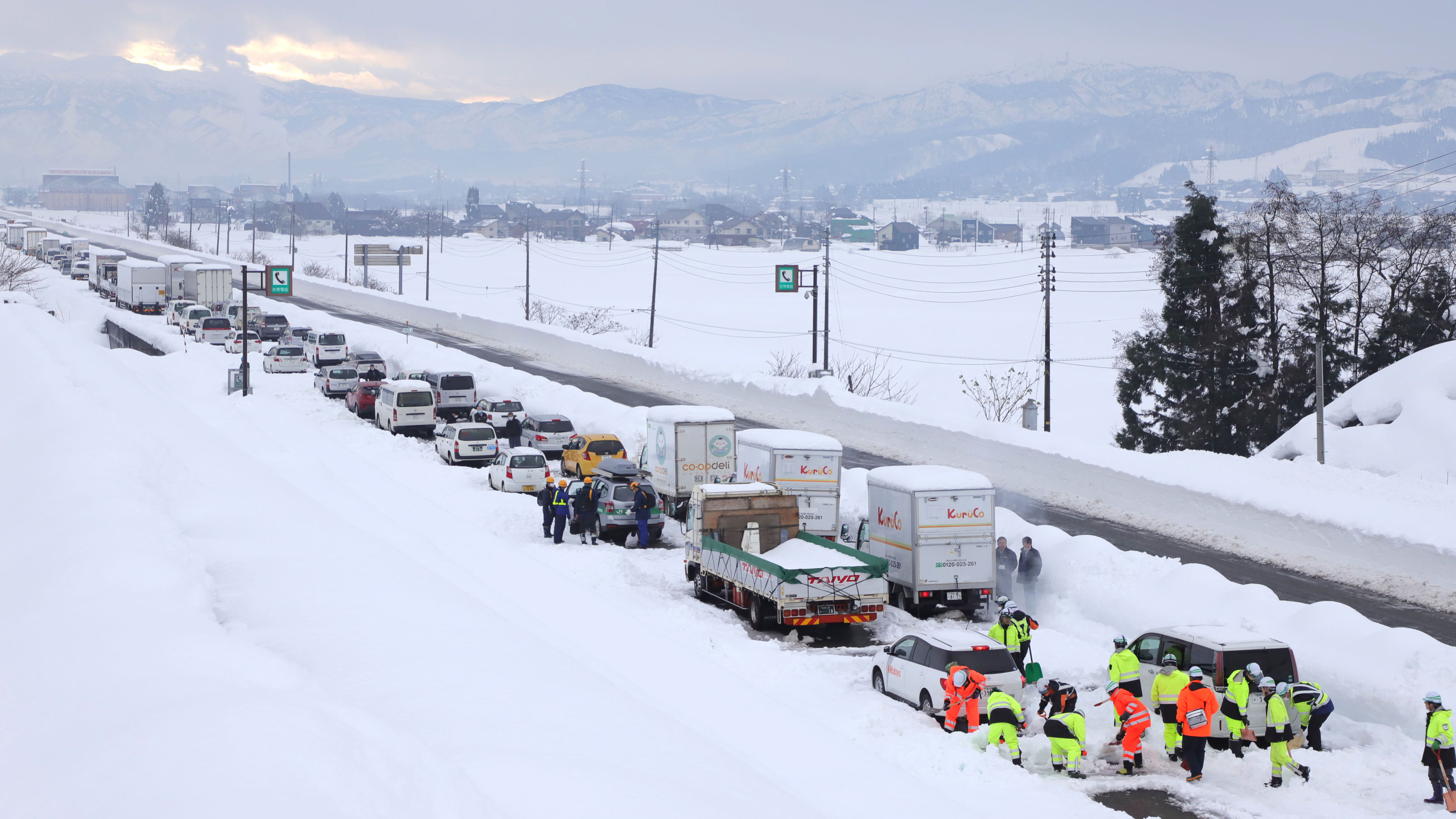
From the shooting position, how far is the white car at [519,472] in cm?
3269

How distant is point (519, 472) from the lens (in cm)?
3269

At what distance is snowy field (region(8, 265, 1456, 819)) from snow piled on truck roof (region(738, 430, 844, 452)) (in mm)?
3532

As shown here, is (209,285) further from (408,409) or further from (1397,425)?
(1397,425)

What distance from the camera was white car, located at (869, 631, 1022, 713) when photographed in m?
17.0

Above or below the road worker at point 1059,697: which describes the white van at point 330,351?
above

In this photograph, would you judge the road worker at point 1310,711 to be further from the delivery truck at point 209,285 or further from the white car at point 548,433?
the delivery truck at point 209,285

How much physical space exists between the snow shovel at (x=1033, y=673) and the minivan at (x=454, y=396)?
30.4 meters

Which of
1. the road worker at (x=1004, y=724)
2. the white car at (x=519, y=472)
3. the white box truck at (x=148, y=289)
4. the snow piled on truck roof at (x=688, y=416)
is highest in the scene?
the white box truck at (x=148, y=289)

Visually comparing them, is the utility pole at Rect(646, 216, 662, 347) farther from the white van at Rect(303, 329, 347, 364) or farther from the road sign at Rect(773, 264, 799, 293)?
the white van at Rect(303, 329, 347, 364)

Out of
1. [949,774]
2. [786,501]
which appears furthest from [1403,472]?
[949,774]

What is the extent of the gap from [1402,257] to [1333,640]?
44.8 m

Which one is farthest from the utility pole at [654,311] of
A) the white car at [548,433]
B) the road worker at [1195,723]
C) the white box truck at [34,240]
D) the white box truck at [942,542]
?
the white box truck at [34,240]

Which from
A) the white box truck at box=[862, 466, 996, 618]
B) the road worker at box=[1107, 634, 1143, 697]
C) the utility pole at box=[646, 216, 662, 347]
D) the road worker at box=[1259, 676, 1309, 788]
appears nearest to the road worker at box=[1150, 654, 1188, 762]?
the road worker at box=[1107, 634, 1143, 697]

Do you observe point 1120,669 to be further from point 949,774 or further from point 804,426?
point 804,426
